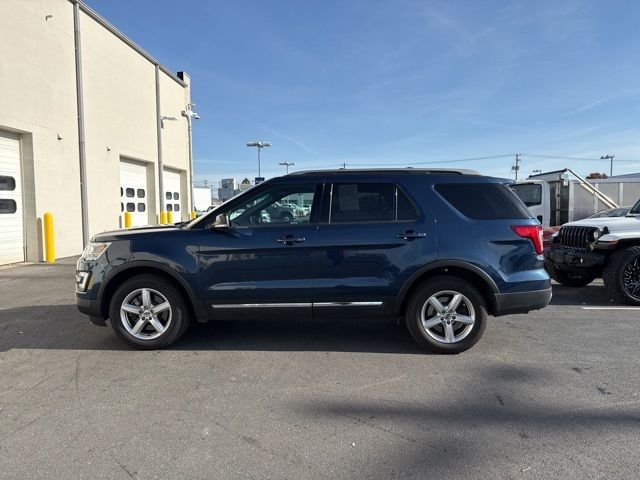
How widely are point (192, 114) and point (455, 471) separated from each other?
923 inches

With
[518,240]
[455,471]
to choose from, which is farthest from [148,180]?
[455,471]

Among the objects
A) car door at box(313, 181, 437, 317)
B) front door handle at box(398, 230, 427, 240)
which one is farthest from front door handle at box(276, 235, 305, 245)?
front door handle at box(398, 230, 427, 240)

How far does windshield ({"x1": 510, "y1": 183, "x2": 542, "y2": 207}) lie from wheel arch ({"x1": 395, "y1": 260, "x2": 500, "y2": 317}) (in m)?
8.80

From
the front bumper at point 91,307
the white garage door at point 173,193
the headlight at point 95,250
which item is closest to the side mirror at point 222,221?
the headlight at point 95,250

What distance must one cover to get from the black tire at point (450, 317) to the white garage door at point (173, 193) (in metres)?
18.9

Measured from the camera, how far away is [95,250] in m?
4.87

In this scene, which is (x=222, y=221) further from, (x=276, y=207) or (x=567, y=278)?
(x=567, y=278)

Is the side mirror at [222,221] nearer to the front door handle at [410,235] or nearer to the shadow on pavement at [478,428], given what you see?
the front door handle at [410,235]

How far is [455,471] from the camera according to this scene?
8.95 feet

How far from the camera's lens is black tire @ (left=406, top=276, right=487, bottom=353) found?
4664mm

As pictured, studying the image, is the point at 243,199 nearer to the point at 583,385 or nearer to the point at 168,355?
the point at 168,355

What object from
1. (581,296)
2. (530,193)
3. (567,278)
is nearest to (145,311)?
(581,296)

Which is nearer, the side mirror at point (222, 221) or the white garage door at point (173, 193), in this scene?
the side mirror at point (222, 221)

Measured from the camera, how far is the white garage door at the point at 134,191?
18.0 meters
